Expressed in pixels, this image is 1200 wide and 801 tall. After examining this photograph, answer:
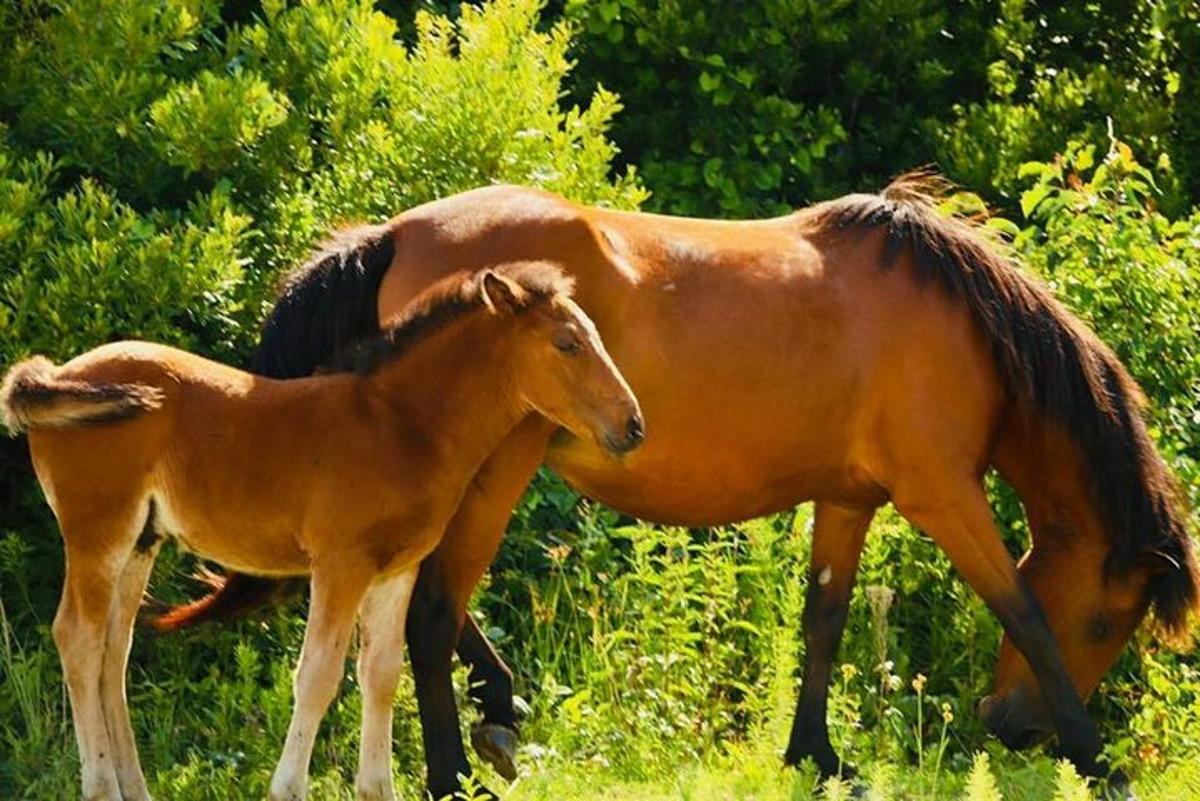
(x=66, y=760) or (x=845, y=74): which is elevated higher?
(x=845, y=74)

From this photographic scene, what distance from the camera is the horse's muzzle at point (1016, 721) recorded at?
7273 mm

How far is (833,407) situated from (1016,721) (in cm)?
123

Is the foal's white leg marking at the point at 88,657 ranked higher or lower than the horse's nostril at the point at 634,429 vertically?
lower

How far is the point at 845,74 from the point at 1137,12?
1.59 m

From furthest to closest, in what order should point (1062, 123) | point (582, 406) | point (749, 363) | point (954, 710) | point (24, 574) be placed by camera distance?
1. point (1062, 123)
2. point (954, 710)
3. point (24, 574)
4. point (749, 363)
5. point (582, 406)

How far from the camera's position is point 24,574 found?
25.2 ft

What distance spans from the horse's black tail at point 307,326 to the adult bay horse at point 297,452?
50 cm

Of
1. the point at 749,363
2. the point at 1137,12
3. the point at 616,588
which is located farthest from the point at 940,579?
the point at 1137,12

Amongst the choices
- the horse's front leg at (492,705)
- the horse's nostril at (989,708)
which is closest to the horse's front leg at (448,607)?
the horse's front leg at (492,705)

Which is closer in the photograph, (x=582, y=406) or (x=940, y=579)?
(x=582, y=406)

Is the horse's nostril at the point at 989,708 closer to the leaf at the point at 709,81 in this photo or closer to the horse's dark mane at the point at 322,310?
the horse's dark mane at the point at 322,310

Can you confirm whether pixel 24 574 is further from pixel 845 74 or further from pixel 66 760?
pixel 845 74

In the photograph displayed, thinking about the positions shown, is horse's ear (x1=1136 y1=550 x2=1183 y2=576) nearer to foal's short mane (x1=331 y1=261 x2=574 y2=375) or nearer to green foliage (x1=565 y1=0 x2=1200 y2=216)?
foal's short mane (x1=331 y1=261 x2=574 y2=375)

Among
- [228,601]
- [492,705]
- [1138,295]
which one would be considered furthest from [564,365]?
[1138,295]
